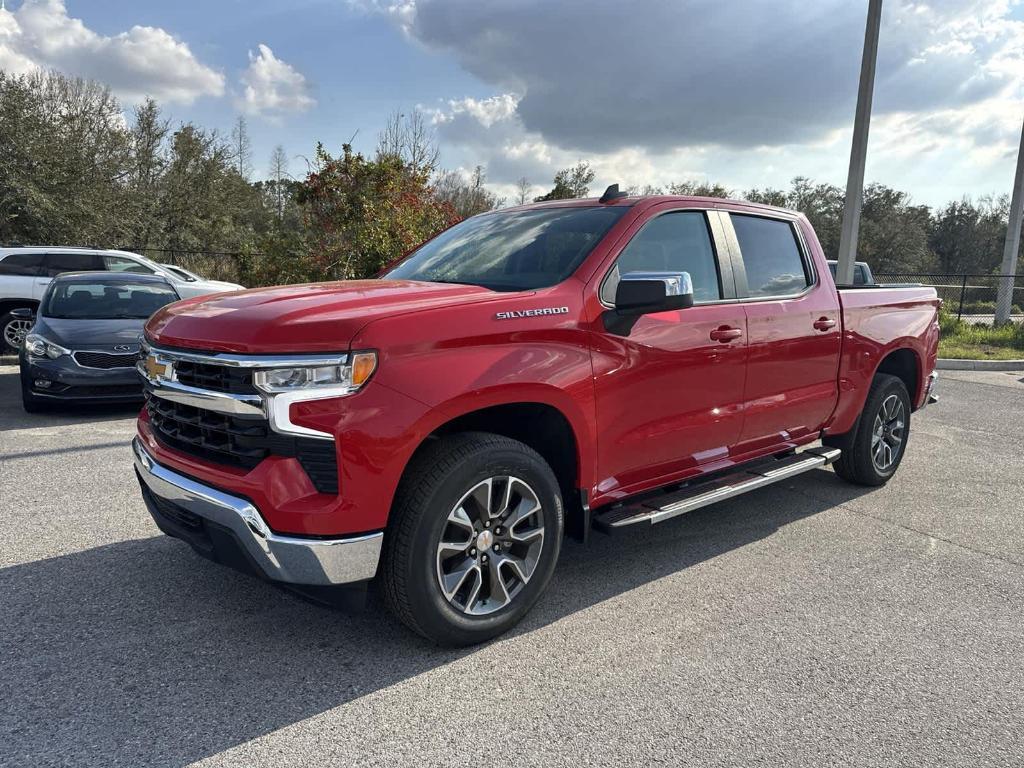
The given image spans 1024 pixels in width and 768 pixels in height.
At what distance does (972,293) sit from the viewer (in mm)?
30781

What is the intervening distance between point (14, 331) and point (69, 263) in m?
1.53

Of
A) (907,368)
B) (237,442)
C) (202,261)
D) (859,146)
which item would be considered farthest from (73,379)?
(202,261)

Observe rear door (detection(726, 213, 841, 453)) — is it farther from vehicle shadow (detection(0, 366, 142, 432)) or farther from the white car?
the white car

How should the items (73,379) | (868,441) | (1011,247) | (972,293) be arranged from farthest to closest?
(972,293), (1011,247), (73,379), (868,441)

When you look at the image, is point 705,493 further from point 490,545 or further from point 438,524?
point 438,524

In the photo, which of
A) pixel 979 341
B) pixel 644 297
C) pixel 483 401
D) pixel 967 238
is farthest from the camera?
pixel 967 238

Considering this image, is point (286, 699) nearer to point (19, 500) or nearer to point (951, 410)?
point (19, 500)

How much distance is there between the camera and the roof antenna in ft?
13.1

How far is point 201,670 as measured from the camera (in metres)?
2.88

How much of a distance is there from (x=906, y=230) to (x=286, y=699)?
4885 centimetres

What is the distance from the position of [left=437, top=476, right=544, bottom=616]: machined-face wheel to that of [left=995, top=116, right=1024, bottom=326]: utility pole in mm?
18579

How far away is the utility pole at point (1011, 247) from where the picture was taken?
57.6 feet

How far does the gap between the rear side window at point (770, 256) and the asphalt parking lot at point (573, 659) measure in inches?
59.4

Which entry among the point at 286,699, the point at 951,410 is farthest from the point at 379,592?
the point at 951,410
